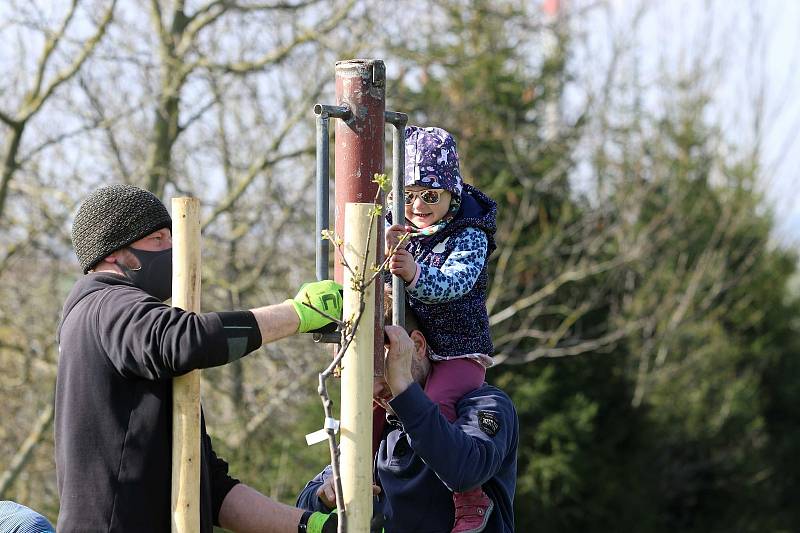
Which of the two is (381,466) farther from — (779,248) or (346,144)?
(779,248)

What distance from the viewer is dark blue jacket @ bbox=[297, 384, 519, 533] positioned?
2.86m

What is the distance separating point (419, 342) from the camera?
126 inches

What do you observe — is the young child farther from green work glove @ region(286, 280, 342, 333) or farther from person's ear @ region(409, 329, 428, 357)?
green work glove @ region(286, 280, 342, 333)

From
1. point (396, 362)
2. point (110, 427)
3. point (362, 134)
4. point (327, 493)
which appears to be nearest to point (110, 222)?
point (110, 427)

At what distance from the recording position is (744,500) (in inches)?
588

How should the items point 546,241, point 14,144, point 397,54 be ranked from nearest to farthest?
1. point 14,144
2. point 397,54
3. point 546,241

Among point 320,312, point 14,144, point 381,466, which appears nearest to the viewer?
point 320,312

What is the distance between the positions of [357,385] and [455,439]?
0.37 m

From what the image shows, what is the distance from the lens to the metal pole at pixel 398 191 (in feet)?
9.50

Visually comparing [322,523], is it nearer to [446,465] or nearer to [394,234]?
[446,465]

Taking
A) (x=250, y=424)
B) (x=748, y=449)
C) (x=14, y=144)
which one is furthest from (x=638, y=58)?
(x=14, y=144)

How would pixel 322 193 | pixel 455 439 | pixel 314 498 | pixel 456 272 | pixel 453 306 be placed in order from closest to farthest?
pixel 322 193 < pixel 455 439 < pixel 456 272 < pixel 453 306 < pixel 314 498

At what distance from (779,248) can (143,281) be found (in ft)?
50.8

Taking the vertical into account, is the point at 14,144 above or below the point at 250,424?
above
